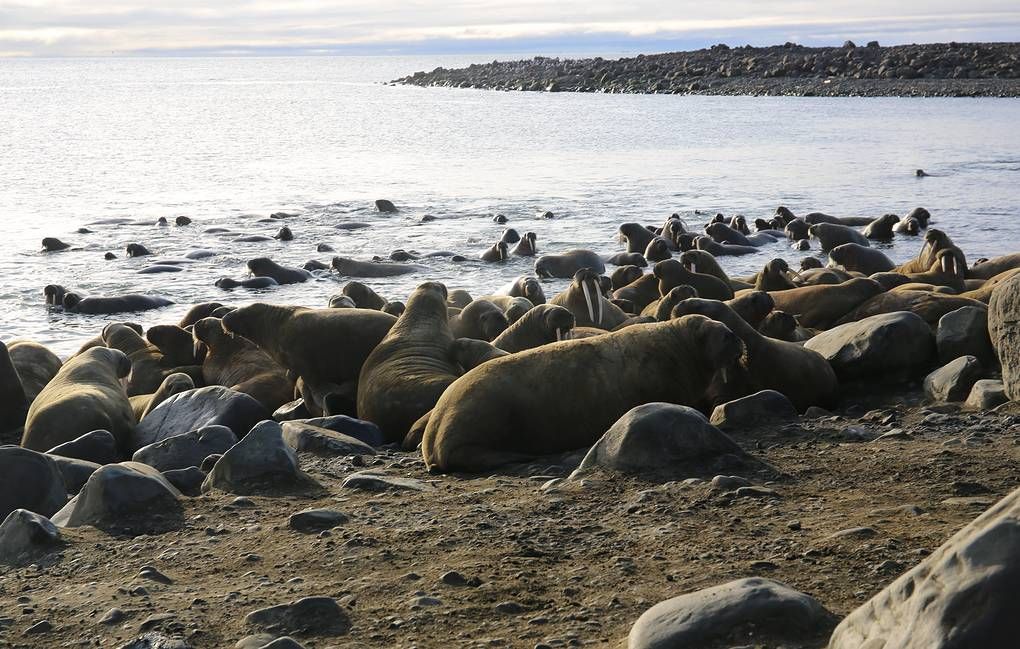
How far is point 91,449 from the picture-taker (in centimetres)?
805

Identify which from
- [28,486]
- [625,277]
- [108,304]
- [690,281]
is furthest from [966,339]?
[108,304]

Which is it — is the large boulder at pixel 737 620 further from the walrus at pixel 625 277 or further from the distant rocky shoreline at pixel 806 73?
the distant rocky shoreline at pixel 806 73

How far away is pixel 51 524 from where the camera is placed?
18.0ft

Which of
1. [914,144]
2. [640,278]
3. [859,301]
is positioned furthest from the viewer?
[914,144]

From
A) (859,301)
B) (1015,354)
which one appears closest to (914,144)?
(859,301)

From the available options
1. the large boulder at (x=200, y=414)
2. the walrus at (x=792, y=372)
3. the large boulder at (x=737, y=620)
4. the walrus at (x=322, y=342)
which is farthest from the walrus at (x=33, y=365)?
the large boulder at (x=737, y=620)

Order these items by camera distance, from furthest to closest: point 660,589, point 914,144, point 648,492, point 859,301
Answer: point 914,144
point 859,301
point 648,492
point 660,589

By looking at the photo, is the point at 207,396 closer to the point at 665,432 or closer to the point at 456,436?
the point at 456,436

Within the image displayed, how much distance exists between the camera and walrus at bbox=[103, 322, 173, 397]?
1107 centimetres

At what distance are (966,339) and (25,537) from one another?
19.2 feet

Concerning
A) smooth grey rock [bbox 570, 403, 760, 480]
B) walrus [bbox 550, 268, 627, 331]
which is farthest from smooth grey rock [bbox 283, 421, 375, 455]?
walrus [bbox 550, 268, 627, 331]

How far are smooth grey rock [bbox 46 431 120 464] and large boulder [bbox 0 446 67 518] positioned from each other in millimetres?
1490

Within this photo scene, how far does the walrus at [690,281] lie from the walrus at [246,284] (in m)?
6.77

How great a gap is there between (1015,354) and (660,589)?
348 centimetres
